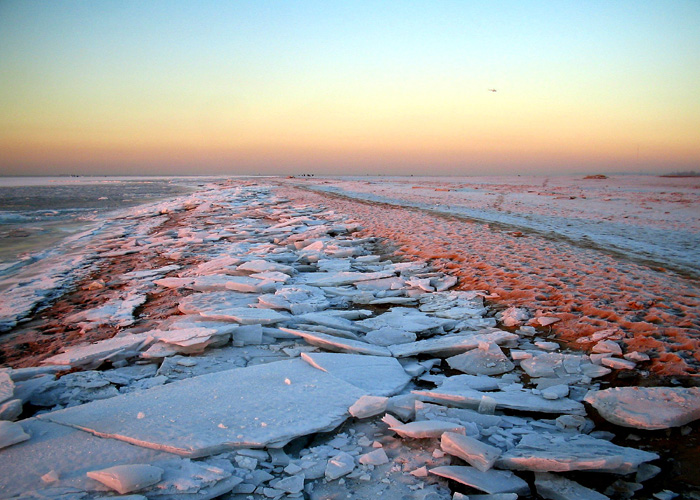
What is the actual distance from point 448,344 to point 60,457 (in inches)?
87.4

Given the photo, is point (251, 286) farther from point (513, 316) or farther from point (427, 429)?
point (427, 429)

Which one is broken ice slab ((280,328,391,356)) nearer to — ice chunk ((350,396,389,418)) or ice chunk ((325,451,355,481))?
ice chunk ((350,396,389,418))

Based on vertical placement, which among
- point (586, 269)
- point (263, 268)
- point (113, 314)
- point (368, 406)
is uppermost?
point (586, 269)

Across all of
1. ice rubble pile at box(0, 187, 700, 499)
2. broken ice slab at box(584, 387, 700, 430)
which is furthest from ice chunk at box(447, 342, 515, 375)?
broken ice slab at box(584, 387, 700, 430)

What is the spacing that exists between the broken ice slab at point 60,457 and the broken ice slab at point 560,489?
147 cm

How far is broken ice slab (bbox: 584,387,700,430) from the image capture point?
5.80 ft

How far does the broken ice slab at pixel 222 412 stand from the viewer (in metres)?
1.63

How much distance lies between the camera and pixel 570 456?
1.53 meters

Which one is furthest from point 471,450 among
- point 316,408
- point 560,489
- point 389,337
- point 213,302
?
point 213,302

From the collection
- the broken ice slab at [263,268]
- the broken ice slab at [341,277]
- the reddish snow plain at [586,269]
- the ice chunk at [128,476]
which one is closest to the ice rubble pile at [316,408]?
the ice chunk at [128,476]

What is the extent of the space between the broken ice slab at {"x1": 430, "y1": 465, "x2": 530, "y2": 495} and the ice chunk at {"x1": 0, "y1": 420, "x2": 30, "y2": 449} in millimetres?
1711

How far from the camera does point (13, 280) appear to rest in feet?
17.1

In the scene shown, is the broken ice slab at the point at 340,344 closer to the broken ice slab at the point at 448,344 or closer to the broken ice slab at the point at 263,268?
the broken ice slab at the point at 448,344

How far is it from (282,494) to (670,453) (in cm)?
164
